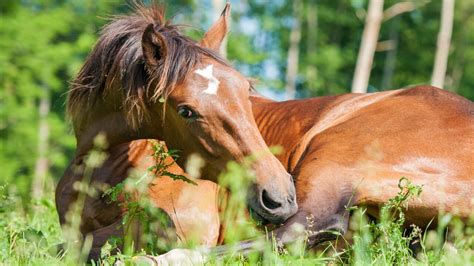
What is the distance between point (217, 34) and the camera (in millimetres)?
6039

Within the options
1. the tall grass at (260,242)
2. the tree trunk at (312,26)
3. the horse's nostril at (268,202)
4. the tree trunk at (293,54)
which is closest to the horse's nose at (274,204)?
the horse's nostril at (268,202)

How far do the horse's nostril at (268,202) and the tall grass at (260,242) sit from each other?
4.6 inches

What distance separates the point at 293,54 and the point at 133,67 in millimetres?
37747

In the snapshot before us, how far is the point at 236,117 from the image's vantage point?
4.93 m

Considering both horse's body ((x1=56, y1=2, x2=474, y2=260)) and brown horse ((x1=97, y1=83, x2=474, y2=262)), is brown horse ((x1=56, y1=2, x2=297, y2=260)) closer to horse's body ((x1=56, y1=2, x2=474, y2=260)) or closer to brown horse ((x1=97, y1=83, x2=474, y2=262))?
horse's body ((x1=56, y1=2, x2=474, y2=260))

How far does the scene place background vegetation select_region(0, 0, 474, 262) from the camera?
28.0 meters

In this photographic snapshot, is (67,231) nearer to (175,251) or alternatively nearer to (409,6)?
(175,251)

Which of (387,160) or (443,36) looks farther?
(443,36)

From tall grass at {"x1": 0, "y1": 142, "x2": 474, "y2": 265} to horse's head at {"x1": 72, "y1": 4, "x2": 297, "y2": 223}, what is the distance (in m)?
0.14

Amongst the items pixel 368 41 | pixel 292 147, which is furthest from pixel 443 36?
pixel 292 147

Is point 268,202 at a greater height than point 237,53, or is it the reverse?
point 268,202

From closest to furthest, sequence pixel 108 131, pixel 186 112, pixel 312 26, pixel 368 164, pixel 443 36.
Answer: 1. pixel 186 112
2. pixel 368 164
3. pixel 108 131
4. pixel 443 36
5. pixel 312 26

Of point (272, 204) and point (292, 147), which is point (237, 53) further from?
point (272, 204)

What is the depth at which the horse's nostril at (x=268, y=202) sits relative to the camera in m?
4.69
